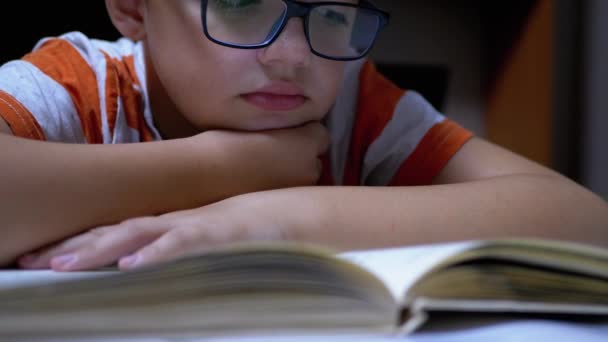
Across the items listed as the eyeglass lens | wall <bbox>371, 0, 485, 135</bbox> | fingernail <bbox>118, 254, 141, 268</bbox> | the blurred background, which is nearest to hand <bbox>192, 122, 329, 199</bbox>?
the eyeglass lens

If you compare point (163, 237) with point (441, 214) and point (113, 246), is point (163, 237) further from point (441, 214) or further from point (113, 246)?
point (441, 214)

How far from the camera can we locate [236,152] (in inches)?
24.5

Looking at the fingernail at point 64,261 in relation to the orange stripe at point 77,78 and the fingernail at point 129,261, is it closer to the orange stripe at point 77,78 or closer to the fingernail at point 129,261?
the fingernail at point 129,261

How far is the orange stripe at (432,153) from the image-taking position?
2.57ft

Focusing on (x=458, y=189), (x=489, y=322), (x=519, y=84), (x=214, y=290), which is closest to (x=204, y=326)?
(x=214, y=290)

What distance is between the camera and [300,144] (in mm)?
675

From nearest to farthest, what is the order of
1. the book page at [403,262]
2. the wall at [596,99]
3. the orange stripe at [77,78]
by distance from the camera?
1. the book page at [403,262]
2. the orange stripe at [77,78]
3. the wall at [596,99]

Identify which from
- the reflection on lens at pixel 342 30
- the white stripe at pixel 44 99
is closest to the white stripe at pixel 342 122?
the reflection on lens at pixel 342 30

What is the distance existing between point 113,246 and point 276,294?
0.54 ft

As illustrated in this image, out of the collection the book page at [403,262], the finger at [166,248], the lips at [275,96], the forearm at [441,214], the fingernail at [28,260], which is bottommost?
the fingernail at [28,260]

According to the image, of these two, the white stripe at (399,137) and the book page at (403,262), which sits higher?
the book page at (403,262)

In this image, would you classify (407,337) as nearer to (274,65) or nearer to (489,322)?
(489,322)

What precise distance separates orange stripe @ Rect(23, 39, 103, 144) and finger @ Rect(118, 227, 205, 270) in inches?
13.2

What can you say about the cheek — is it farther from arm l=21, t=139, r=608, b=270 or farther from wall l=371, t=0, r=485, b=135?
wall l=371, t=0, r=485, b=135
